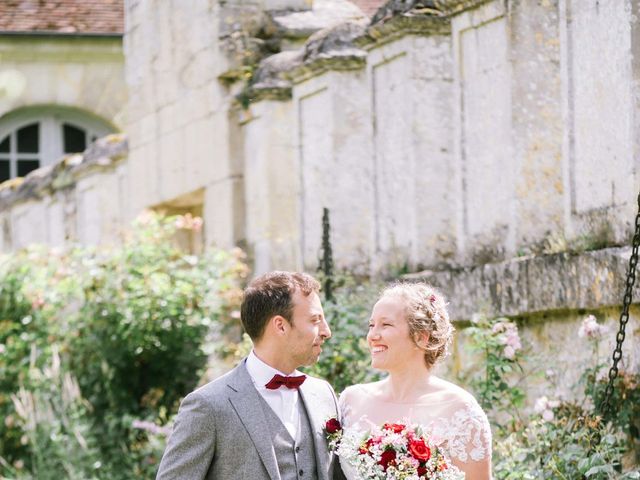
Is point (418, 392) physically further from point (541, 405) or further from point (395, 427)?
point (541, 405)

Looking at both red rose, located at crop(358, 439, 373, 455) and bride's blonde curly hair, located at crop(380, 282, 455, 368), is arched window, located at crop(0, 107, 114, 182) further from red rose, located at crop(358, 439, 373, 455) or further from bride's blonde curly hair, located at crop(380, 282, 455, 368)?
red rose, located at crop(358, 439, 373, 455)

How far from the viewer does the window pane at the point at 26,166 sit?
2030 cm

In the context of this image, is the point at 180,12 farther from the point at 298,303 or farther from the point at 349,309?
the point at 298,303

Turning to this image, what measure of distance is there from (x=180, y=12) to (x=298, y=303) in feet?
21.1

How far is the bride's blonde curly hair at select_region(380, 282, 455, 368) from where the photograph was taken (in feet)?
16.5

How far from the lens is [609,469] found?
5.84 metres

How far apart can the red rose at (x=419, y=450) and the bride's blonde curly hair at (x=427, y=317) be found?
396mm

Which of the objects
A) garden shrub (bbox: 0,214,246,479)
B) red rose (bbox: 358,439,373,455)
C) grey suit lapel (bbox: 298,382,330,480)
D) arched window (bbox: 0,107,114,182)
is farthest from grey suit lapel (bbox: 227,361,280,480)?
arched window (bbox: 0,107,114,182)

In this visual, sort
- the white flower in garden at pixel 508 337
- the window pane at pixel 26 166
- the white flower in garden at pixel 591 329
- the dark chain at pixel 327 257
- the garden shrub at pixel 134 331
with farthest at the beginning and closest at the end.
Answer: the window pane at pixel 26 166 < the garden shrub at pixel 134 331 < the dark chain at pixel 327 257 < the white flower in garden at pixel 508 337 < the white flower in garden at pixel 591 329

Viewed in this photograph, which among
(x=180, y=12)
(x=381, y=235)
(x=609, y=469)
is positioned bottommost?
(x=609, y=469)

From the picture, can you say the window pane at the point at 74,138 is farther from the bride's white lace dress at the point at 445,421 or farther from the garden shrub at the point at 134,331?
the bride's white lace dress at the point at 445,421

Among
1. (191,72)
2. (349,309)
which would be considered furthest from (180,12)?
(349,309)

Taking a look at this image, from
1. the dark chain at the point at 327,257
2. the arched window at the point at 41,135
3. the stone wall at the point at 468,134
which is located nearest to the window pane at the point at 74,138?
the arched window at the point at 41,135

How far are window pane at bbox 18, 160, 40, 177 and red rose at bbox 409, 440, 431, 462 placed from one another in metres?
16.0
